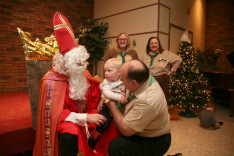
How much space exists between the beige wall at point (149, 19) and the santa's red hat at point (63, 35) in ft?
11.3

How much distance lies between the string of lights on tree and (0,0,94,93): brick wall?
4437mm

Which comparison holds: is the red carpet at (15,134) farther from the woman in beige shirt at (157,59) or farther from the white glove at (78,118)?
the woman in beige shirt at (157,59)

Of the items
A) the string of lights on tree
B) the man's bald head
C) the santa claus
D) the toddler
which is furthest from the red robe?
the string of lights on tree

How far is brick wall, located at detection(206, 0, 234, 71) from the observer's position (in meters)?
6.94

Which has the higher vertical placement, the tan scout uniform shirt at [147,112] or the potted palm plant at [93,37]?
the potted palm plant at [93,37]

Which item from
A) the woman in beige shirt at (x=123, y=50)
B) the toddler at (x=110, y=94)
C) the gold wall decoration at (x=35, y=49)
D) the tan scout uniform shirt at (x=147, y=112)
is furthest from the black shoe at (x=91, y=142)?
the woman in beige shirt at (x=123, y=50)

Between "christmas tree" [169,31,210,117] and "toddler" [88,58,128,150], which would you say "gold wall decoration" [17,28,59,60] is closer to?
"toddler" [88,58,128,150]

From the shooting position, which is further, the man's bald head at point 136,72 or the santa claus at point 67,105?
the santa claus at point 67,105

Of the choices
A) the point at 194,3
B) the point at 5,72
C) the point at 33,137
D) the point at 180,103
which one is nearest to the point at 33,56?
the point at 33,137

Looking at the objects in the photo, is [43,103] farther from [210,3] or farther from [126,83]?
[210,3]

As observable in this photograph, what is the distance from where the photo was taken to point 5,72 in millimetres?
→ 4633

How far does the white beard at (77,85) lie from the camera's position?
5.98 ft

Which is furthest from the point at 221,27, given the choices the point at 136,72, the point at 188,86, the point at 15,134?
the point at 15,134

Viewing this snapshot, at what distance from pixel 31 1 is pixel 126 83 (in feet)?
16.8
